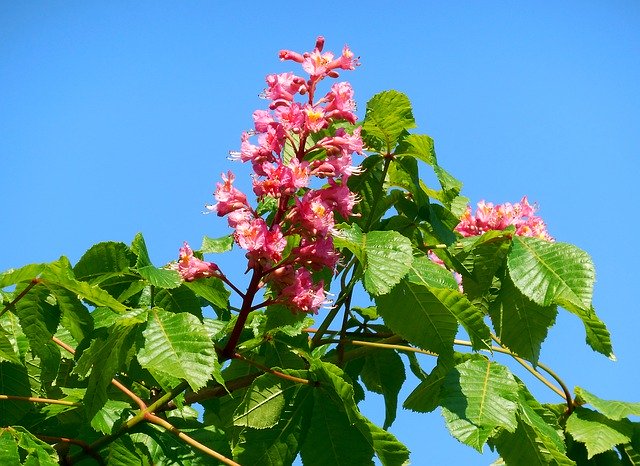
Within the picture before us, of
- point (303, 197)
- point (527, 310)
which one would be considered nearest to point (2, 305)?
point (303, 197)

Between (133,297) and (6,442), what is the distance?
702 mm

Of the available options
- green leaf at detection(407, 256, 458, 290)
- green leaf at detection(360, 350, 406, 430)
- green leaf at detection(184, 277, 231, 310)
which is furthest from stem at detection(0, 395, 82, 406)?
green leaf at detection(360, 350, 406, 430)

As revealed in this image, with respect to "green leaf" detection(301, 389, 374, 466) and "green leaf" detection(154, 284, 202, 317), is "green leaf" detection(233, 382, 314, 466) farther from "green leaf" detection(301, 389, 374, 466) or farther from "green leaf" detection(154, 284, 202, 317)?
"green leaf" detection(154, 284, 202, 317)

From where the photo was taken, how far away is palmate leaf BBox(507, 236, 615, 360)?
7.04 ft

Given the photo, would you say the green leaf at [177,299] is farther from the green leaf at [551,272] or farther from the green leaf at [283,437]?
the green leaf at [551,272]

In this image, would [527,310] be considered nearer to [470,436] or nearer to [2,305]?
[470,436]

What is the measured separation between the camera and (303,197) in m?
2.03

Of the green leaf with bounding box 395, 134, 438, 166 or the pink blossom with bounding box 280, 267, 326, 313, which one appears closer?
the pink blossom with bounding box 280, 267, 326, 313

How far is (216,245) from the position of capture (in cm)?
260

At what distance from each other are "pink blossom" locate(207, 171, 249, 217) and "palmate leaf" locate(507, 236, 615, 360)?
2.37 ft

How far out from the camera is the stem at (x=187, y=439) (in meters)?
1.96

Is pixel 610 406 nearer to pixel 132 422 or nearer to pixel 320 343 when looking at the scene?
pixel 320 343

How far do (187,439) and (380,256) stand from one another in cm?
61

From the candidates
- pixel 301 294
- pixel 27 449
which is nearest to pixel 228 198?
pixel 301 294
